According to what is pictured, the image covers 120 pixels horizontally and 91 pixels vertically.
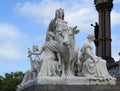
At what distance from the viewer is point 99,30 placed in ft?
178

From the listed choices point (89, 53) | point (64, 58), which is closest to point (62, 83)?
point (64, 58)

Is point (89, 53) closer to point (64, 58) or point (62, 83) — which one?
point (64, 58)

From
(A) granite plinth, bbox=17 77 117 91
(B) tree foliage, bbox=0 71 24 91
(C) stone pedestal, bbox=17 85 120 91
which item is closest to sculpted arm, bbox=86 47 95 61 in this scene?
(A) granite plinth, bbox=17 77 117 91

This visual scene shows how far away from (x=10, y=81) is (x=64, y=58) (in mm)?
44869

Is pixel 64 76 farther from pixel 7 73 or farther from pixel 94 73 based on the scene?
pixel 7 73

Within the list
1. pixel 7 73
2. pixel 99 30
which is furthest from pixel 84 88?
pixel 7 73

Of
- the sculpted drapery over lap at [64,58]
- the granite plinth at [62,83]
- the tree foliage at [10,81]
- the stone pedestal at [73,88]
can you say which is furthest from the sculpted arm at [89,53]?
the tree foliage at [10,81]

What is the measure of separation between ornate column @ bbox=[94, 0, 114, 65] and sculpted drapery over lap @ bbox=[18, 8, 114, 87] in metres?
30.8

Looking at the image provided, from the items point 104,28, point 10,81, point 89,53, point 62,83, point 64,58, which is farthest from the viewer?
point 10,81

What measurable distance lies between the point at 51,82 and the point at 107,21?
114 ft

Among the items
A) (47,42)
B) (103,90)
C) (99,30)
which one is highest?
(99,30)

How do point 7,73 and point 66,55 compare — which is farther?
point 7,73

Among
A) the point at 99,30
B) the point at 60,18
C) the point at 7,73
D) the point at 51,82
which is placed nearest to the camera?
the point at 51,82

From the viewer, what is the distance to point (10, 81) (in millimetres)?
65312
